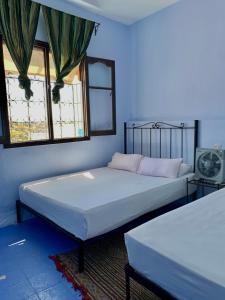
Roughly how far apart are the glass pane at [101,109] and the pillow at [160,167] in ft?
3.19

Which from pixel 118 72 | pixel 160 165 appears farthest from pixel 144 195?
pixel 118 72

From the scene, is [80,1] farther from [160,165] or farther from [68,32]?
[160,165]

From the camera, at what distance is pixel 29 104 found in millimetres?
2988

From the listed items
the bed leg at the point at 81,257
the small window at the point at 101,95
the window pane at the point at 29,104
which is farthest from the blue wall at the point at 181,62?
the bed leg at the point at 81,257

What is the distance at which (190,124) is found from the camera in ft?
10.3

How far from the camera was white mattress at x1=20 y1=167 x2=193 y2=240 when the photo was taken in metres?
1.95

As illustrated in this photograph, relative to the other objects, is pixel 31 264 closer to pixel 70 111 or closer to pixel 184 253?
pixel 184 253

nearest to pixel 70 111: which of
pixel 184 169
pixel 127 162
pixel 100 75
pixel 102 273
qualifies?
pixel 100 75

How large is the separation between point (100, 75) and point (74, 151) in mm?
1305

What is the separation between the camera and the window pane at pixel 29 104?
2.82 m

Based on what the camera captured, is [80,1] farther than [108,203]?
Yes

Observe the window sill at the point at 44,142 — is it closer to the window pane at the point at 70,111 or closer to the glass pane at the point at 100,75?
the window pane at the point at 70,111

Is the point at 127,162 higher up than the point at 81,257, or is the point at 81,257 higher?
the point at 127,162

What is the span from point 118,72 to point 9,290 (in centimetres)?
328
